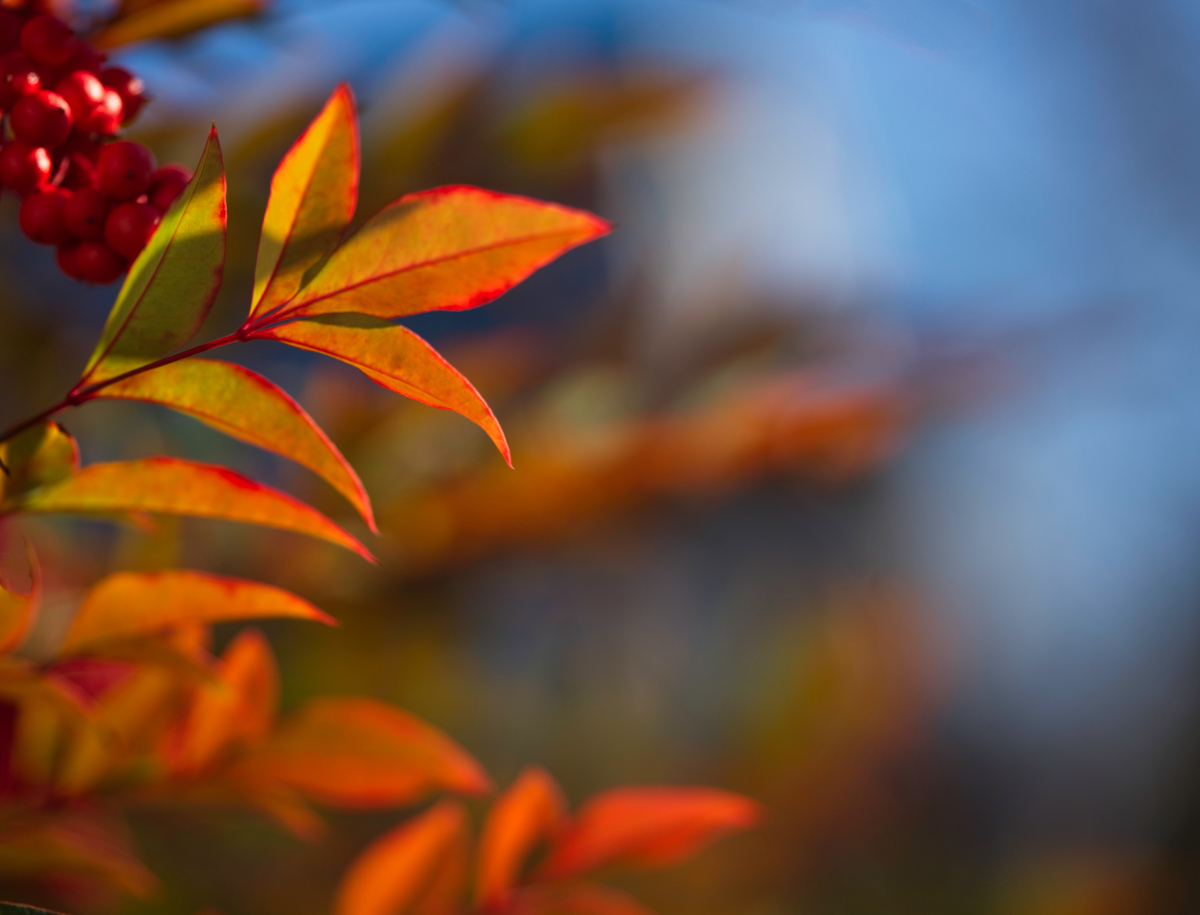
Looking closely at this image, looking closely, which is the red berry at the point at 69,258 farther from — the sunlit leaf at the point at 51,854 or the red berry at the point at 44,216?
the sunlit leaf at the point at 51,854

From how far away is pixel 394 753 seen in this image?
0.19 meters

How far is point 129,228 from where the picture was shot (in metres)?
0.13

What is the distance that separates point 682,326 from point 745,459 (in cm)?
17

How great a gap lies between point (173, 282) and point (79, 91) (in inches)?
1.6

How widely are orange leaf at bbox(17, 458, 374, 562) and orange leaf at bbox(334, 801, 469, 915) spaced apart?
4.7 inches

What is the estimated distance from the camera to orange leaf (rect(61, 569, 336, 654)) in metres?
0.16

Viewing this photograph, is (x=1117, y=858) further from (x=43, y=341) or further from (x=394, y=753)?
(x=43, y=341)

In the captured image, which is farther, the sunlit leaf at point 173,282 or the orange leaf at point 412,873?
the orange leaf at point 412,873

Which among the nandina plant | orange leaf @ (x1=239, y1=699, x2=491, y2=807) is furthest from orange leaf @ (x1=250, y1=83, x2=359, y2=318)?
orange leaf @ (x1=239, y1=699, x2=491, y2=807)

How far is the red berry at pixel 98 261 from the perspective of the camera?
0.43ft

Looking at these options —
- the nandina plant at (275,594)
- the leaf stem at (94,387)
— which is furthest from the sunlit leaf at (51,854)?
the leaf stem at (94,387)

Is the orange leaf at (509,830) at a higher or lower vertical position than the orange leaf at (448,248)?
lower

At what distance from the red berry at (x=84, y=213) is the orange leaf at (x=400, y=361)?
4 centimetres

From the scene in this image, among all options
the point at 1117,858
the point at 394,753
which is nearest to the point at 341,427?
the point at 394,753
